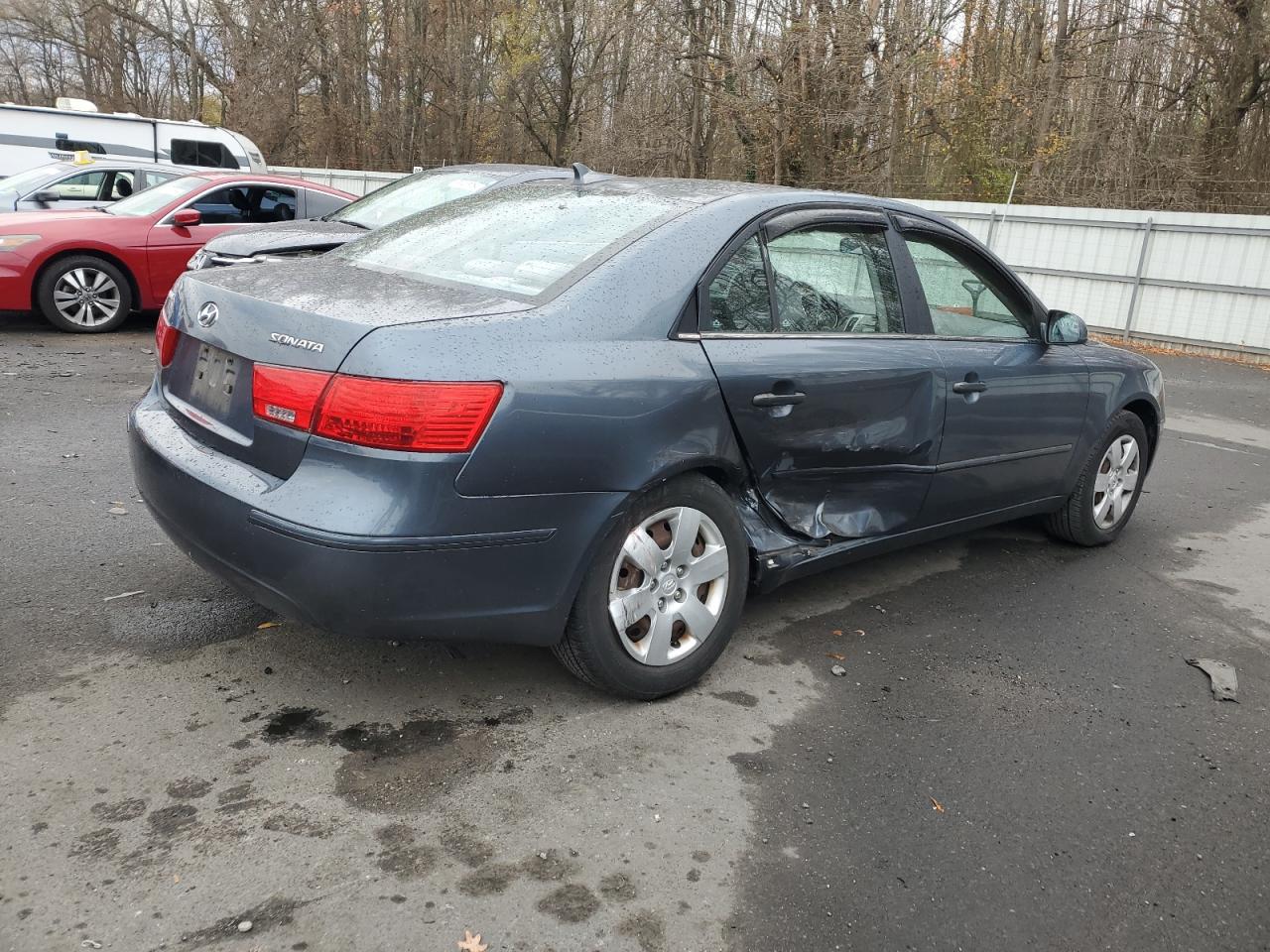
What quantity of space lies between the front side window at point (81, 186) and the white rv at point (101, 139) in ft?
18.8

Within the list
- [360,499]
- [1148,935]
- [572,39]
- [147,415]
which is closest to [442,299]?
[360,499]

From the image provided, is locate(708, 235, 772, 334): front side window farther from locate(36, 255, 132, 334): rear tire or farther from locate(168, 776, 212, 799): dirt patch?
locate(36, 255, 132, 334): rear tire

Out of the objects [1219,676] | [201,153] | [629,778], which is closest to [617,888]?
[629,778]

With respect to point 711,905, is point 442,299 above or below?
above

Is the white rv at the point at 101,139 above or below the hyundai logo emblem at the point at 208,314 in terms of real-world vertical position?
above

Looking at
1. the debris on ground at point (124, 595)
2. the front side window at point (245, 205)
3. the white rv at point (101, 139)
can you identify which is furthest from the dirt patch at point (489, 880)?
the white rv at point (101, 139)

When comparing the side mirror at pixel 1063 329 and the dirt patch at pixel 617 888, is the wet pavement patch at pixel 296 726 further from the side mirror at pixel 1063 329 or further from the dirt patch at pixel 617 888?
the side mirror at pixel 1063 329

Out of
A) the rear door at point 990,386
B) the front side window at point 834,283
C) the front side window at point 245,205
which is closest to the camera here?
the front side window at point 834,283

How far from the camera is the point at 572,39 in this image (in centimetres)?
2811

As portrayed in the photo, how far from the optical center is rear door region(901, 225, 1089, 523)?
4160 millimetres

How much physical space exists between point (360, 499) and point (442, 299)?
26.9 inches

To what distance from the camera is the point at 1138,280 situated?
15336 mm

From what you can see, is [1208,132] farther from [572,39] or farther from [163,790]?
[163,790]

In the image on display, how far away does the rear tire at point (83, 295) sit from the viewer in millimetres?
9477
